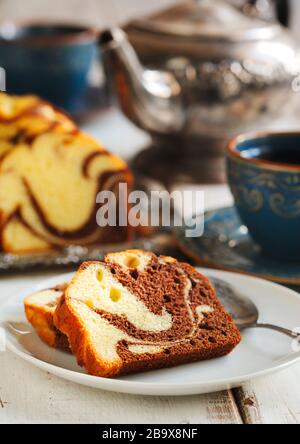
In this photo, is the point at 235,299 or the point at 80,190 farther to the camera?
the point at 80,190

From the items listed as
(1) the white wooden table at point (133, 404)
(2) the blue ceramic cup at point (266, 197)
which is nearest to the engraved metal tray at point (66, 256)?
(2) the blue ceramic cup at point (266, 197)

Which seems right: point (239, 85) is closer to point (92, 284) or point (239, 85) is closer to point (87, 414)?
point (92, 284)

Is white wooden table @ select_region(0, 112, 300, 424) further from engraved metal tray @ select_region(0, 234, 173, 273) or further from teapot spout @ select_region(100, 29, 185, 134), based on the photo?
teapot spout @ select_region(100, 29, 185, 134)

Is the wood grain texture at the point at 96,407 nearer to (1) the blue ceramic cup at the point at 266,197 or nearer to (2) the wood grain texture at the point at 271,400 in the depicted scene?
(2) the wood grain texture at the point at 271,400

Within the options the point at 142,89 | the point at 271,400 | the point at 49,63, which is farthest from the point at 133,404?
the point at 49,63

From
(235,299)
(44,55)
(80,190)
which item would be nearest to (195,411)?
(235,299)

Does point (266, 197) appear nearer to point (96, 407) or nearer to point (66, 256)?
point (66, 256)

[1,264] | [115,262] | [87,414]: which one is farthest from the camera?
[1,264]

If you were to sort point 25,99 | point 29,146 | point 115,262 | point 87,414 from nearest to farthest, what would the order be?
point 87,414, point 115,262, point 29,146, point 25,99
